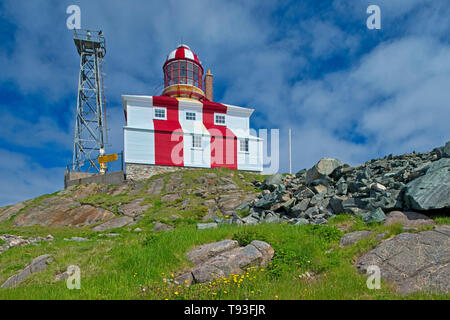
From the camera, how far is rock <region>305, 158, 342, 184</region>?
1351 centimetres

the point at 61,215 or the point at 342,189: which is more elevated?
the point at 342,189

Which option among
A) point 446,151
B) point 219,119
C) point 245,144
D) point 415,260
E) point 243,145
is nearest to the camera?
point 415,260

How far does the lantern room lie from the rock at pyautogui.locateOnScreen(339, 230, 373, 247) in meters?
28.8

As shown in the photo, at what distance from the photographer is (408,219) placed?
816 centimetres

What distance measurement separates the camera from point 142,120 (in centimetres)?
2916

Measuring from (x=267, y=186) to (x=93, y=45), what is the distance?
3352 centimetres

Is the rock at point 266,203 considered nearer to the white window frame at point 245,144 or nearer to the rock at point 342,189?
the rock at point 342,189

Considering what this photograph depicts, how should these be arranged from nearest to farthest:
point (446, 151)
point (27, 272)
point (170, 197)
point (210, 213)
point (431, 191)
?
1. point (27, 272)
2. point (431, 191)
3. point (446, 151)
4. point (210, 213)
5. point (170, 197)

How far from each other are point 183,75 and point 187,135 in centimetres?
975

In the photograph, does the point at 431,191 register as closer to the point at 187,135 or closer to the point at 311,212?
the point at 311,212

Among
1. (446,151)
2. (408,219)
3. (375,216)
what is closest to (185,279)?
(375,216)

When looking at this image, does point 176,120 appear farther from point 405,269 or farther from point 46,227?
point 405,269
